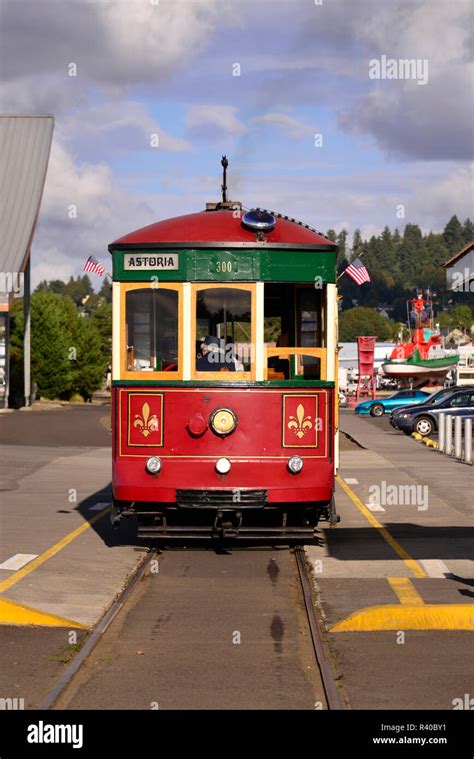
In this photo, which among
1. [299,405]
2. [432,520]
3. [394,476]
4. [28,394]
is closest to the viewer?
[299,405]

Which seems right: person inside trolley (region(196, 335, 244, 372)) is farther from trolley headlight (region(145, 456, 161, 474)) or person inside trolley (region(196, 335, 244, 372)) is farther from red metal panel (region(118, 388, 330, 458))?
trolley headlight (region(145, 456, 161, 474))

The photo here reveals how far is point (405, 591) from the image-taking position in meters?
10.9

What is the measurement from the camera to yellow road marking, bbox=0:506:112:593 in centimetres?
1141

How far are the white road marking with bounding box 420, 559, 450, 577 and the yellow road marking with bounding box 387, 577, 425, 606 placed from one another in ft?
1.32

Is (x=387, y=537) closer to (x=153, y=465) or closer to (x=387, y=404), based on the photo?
(x=153, y=465)

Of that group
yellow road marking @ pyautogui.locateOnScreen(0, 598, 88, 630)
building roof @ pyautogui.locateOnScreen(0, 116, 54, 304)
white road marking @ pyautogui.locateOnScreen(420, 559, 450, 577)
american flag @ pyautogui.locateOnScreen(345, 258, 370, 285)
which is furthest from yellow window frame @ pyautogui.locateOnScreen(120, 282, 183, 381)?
building roof @ pyautogui.locateOnScreen(0, 116, 54, 304)

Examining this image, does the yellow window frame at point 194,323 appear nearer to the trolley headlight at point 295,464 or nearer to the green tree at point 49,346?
the trolley headlight at point 295,464

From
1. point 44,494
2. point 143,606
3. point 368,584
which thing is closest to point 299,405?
point 368,584

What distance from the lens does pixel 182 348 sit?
41.8 feet

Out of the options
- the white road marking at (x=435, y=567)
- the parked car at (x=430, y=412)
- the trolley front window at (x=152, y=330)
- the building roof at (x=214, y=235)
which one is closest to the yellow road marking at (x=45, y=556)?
the trolley front window at (x=152, y=330)

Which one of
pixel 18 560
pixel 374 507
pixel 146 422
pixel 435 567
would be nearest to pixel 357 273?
pixel 374 507

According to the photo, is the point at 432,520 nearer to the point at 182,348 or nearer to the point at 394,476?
the point at 182,348

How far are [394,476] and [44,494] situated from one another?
711 cm

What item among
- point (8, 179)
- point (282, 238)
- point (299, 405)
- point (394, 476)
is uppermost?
point (8, 179)
